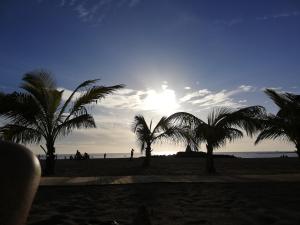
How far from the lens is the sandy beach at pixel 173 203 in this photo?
4770mm

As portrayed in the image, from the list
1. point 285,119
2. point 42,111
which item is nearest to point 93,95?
point 42,111

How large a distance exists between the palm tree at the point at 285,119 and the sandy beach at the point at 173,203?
19.6ft

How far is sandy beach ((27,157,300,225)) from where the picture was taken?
4770 millimetres

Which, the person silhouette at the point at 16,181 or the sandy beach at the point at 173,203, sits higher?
the person silhouette at the point at 16,181

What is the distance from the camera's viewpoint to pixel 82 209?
18.1ft

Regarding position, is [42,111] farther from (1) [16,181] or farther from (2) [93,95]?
(1) [16,181]

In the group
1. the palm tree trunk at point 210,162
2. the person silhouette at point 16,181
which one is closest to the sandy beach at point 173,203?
the person silhouette at point 16,181

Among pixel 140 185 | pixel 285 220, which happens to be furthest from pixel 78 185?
pixel 285 220

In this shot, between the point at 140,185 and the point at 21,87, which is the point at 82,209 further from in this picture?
the point at 21,87

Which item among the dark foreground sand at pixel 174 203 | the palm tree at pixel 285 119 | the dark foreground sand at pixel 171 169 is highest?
the palm tree at pixel 285 119

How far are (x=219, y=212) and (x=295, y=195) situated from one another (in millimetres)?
2688

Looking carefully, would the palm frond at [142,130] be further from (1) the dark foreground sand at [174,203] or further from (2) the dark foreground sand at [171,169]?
(1) the dark foreground sand at [174,203]

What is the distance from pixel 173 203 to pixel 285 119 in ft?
34.7

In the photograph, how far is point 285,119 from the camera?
48.6 feet
